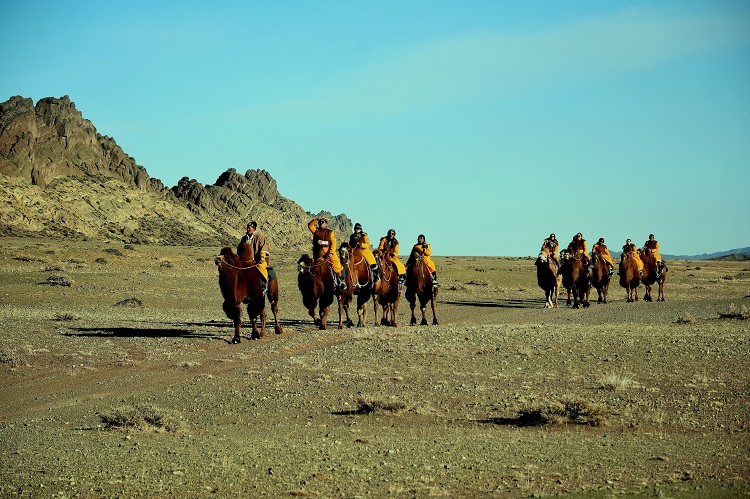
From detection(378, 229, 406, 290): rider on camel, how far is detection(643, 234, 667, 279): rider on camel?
58.9ft

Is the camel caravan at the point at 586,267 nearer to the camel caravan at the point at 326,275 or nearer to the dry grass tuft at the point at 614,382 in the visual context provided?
the camel caravan at the point at 326,275

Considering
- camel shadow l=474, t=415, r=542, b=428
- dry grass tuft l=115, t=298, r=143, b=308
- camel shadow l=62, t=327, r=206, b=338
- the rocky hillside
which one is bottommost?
camel shadow l=474, t=415, r=542, b=428

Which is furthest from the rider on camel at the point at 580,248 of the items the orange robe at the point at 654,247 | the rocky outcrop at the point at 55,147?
the rocky outcrop at the point at 55,147

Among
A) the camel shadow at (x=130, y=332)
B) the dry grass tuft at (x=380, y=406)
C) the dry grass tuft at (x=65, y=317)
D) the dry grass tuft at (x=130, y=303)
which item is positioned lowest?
the dry grass tuft at (x=380, y=406)

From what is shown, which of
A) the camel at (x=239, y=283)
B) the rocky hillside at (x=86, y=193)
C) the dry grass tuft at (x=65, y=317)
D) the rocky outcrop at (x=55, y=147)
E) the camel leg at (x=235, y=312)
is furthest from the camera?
the rocky outcrop at (x=55, y=147)

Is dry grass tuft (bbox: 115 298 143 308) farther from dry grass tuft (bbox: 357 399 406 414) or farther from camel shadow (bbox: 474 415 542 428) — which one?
camel shadow (bbox: 474 415 542 428)

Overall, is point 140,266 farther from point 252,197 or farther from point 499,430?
point 252,197

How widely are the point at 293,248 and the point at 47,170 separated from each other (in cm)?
4467

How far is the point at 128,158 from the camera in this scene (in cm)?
12900

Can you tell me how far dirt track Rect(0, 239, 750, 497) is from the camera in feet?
36.3

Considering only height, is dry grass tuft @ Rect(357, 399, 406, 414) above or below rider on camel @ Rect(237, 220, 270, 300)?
below

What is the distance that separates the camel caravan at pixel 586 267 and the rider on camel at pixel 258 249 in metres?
15.8

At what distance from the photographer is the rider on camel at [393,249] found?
95.7ft

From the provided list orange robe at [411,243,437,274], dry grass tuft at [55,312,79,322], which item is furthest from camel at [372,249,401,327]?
dry grass tuft at [55,312,79,322]
